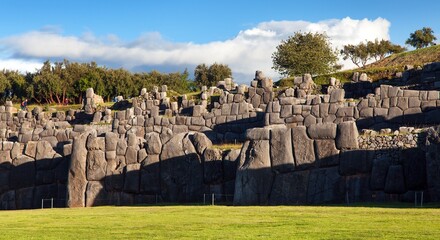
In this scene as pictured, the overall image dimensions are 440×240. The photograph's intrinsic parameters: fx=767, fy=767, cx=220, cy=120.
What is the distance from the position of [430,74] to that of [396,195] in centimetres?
2320

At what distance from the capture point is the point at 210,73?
111m

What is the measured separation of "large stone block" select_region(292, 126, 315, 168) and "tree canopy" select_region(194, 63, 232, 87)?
81.3m

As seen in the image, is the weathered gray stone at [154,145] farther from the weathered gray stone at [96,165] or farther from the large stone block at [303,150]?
the large stone block at [303,150]

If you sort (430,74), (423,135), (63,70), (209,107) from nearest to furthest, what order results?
(423,135) → (430,74) → (209,107) → (63,70)

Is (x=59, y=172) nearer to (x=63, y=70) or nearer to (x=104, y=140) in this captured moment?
(x=104, y=140)

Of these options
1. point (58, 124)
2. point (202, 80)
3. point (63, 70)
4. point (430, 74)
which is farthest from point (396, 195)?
point (202, 80)

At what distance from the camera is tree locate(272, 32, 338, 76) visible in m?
70.2

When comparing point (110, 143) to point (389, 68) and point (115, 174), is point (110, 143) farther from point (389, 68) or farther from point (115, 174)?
point (389, 68)

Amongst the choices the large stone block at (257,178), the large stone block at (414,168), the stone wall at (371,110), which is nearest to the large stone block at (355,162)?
the large stone block at (414,168)

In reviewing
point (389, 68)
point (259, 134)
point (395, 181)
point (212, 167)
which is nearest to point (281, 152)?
point (259, 134)

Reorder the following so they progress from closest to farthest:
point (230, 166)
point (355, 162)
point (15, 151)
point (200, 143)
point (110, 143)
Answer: point (355, 162) → point (230, 166) → point (200, 143) → point (110, 143) → point (15, 151)

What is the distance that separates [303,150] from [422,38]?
2755 inches

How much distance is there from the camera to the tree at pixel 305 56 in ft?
230

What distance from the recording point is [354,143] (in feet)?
88.3
